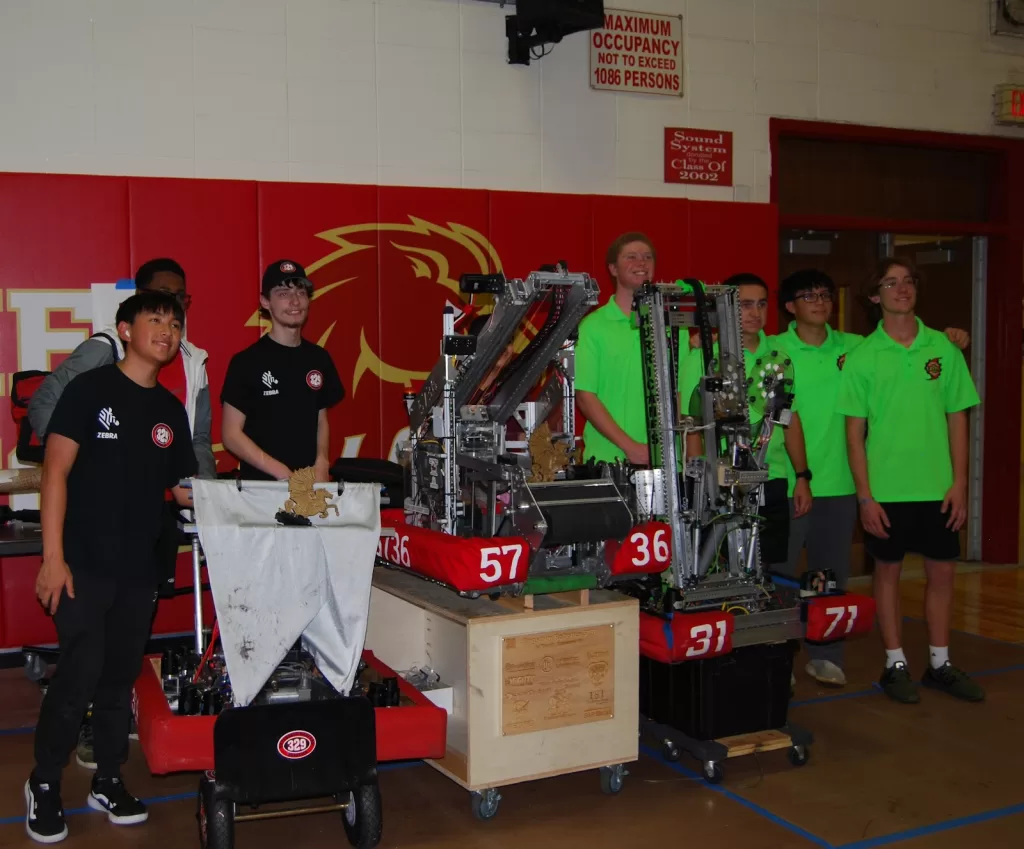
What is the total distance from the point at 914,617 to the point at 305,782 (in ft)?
14.4

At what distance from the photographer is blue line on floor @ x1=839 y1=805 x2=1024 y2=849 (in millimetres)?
3518

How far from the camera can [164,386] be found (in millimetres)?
4441

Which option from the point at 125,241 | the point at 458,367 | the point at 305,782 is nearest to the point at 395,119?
the point at 125,241

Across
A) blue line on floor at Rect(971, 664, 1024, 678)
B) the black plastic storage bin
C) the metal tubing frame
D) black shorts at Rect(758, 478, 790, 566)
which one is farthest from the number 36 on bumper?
the metal tubing frame

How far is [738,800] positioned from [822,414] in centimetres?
199

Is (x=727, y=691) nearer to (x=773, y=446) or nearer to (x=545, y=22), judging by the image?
(x=773, y=446)

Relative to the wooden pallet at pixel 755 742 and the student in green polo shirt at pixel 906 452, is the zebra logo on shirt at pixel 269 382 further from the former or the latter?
the student in green polo shirt at pixel 906 452

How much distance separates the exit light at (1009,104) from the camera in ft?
26.0

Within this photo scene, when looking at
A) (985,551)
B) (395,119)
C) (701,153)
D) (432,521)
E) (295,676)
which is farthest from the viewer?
(985,551)

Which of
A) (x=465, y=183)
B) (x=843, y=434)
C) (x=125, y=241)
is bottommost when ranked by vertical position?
(x=843, y=434)

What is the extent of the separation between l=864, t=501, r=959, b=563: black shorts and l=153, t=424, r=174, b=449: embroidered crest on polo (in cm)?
314

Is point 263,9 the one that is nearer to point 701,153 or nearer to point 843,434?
point 701,153

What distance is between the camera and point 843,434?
524 centimetres

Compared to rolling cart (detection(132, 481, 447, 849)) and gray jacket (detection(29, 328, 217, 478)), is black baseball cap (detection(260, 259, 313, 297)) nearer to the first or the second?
gray jacket (detection(29, 328, 217, 478))
